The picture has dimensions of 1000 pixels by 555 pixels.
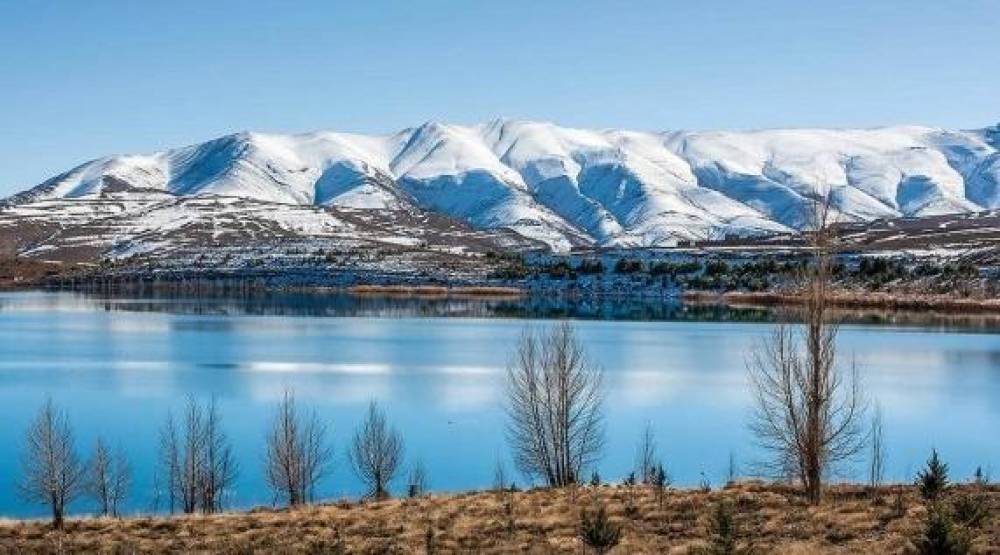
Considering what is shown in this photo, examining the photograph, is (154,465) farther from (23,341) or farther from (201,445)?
(23,341)

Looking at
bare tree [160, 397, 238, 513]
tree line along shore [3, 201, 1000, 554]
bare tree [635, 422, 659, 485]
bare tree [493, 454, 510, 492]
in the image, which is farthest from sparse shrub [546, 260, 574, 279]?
tree line along shore [3, 201, 1000, 554]

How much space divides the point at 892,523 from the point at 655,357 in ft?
189

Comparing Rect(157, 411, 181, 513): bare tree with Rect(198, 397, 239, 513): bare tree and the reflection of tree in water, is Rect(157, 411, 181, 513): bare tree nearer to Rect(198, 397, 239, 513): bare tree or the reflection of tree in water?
Rect(198, 397, 239, 513): bare tree

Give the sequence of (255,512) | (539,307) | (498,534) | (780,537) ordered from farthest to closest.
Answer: (539,307) < (255,512) < (498,534) < (780,537)

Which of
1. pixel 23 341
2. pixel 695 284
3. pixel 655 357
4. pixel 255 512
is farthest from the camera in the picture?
pixel 695 284

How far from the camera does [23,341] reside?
94.5m

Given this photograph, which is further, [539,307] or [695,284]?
[695,284]

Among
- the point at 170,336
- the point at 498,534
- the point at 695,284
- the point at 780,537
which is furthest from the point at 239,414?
the point at 695,284

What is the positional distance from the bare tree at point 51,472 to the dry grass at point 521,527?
3.50 metres

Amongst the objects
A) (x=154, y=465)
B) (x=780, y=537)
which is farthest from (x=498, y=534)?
(x=154, y=465)

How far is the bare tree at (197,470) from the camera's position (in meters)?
40.0

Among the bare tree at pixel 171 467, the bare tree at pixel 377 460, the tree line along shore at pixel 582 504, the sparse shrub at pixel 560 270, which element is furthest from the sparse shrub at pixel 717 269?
the bare tree at pixel 171 467

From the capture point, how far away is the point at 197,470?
42031mm

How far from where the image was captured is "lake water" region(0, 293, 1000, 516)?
47.7m
